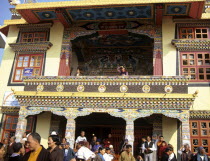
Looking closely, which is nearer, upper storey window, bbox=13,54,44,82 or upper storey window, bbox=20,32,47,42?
upper storey window, bbox=13,54,44,82

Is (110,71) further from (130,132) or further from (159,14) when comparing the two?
(130,132)

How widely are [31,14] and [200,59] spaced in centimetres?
945

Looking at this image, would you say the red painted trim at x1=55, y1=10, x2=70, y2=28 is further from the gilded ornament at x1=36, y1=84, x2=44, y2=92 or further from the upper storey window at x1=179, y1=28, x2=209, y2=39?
the upper storey window at x1=179, y1=28, x2=209, y2=39

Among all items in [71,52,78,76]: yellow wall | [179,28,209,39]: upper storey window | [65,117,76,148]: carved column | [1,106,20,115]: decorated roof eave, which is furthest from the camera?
[71,52,78,76]: yellow wall

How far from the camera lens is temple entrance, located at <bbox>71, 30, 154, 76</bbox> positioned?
647 inches

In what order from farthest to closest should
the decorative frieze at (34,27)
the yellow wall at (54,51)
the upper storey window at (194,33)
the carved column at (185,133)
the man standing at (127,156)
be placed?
the decorative frieze at (34,27), the yellow wall at (54,51), the upper storey window at (194,33), the carved column at (185,133), the man standing at (127,156)

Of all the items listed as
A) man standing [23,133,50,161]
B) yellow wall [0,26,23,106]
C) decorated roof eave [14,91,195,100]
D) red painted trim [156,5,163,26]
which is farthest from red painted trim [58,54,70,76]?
man standing [23,133,50,161]

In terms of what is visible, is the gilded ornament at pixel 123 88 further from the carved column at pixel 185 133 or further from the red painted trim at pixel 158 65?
the carved column at pixel 185 133

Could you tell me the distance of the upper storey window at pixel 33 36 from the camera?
15.4 metres

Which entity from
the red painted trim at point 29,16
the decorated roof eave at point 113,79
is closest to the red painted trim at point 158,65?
the decorated roof eave at point 113,79

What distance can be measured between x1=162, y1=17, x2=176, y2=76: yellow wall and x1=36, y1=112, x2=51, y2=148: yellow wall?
6.59 meters

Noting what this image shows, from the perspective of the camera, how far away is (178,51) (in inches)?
536

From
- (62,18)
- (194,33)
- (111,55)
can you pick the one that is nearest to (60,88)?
(62,18)

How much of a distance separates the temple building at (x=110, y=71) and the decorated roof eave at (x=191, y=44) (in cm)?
5
